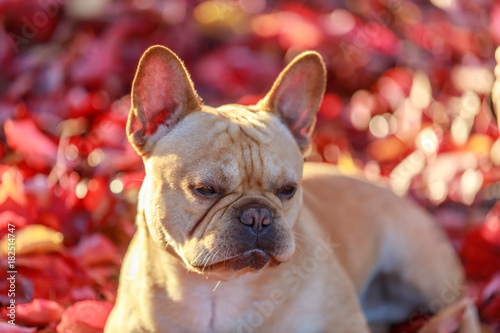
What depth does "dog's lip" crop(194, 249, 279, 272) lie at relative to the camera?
1.92 metres

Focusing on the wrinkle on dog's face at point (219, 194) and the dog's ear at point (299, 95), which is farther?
the dog's ear at point (299, 95)

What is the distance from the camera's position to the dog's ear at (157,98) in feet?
6.68

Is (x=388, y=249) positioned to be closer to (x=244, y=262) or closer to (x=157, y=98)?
(x=244, y=262)

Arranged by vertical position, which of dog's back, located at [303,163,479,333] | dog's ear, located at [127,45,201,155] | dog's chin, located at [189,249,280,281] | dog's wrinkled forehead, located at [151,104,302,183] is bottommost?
dog's back, located at [303,163,479,333]

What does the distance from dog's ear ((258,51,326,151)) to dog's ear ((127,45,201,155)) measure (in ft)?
1.05

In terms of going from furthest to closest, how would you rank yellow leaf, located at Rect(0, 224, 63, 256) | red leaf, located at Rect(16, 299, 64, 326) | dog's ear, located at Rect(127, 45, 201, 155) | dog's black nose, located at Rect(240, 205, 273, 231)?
1. yellow leaf, located at Rect(0, 224, 63, 256)
2. red leaf, located at Rect(16, 299, 64, 326)
3. dog's ear, located at Rect(127, 45, 201, 155)
4. dog's black nose, located at Rect(240, 205, 273, 231)

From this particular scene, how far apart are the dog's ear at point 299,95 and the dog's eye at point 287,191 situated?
11.8 inches

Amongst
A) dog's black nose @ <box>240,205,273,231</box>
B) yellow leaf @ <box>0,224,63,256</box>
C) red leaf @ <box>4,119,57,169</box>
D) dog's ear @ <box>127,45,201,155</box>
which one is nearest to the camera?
dog's black nose @ <box>240,205,273,231</box>

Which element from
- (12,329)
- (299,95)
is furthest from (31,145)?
(299,95)

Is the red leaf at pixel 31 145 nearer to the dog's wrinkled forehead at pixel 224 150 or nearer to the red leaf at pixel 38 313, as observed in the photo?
the red leaf at pixel 38 313

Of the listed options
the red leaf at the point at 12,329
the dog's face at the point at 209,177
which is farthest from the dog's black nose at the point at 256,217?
the red leaf at the point at 12,329

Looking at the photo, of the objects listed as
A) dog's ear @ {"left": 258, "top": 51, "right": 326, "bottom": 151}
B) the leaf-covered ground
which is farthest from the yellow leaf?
dog's ear @ {"left": 258, "top": 51, "right": 326, "bottom": 151}

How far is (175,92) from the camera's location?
6.98 feet

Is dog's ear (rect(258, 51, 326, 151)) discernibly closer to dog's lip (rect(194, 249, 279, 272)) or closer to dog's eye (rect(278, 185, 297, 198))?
dog's eye (rect(278, 185, 297, 198))
